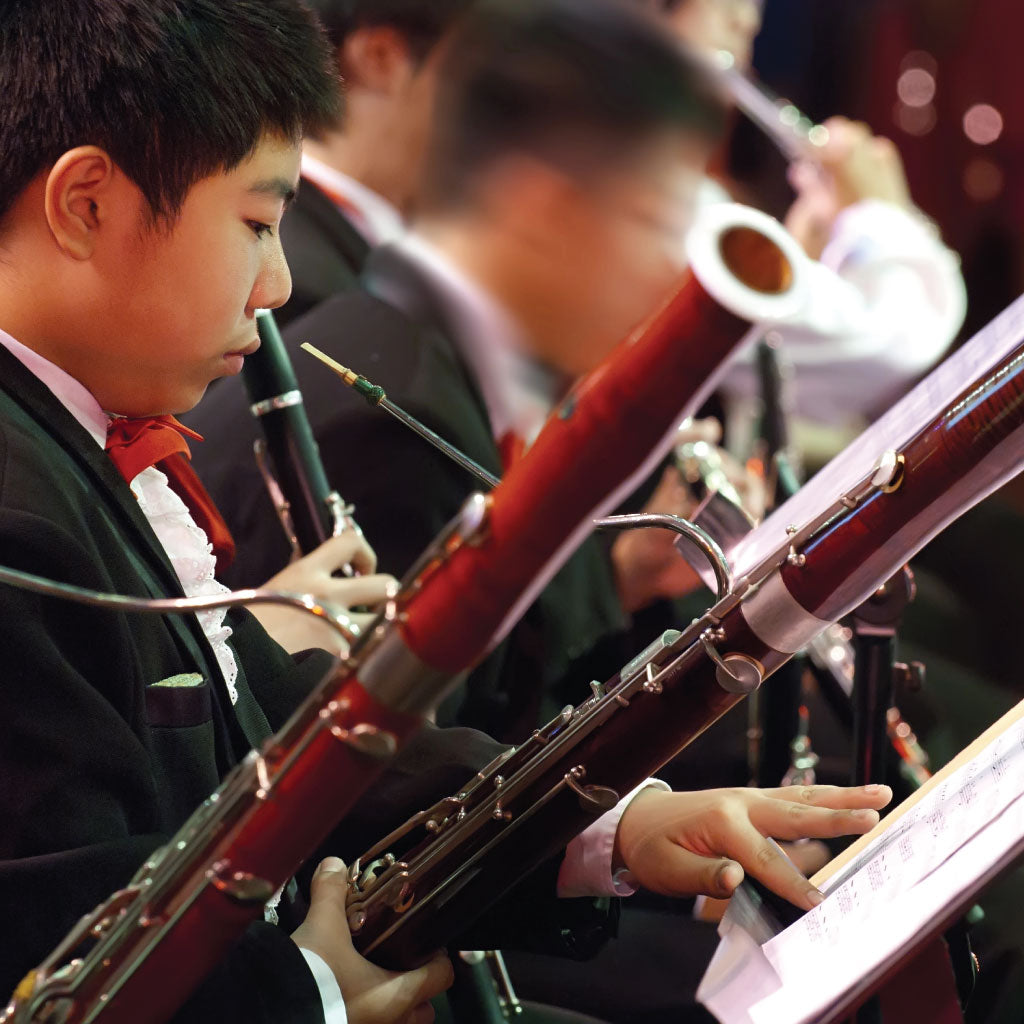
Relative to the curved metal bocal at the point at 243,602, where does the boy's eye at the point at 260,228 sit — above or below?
above

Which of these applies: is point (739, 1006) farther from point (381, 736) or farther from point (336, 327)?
point (336, 327)

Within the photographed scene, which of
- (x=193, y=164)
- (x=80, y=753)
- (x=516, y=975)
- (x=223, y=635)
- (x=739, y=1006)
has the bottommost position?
(x=739, y=1006)

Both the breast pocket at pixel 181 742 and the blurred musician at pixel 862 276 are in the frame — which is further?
the blurred musician at pixel 862 276

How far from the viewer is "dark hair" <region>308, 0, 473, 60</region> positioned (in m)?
1.59

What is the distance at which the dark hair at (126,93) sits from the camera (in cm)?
78

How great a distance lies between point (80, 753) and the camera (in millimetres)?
708

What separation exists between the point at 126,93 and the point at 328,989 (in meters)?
0.54

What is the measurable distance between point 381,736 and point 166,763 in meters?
0.28

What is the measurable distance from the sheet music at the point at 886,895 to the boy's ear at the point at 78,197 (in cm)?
58

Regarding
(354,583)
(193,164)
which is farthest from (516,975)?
(193,164)

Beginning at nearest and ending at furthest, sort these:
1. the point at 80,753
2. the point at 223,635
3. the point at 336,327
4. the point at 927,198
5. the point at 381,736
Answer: the point at 381,736 < the point at 80,753 < the point at 223,635 < the point at 336,327 < the point at 927,198

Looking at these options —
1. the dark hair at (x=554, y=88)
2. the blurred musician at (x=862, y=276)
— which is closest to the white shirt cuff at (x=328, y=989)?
the dark hair at (x=554, y=88)

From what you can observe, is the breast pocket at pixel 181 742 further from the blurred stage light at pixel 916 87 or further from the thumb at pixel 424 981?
the blurred stage light at pixel 916 87

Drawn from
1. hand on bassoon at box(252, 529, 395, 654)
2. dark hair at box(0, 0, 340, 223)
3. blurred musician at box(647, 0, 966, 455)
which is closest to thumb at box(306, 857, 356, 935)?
hand on bassoon at box(252, 529, 395, 654)
